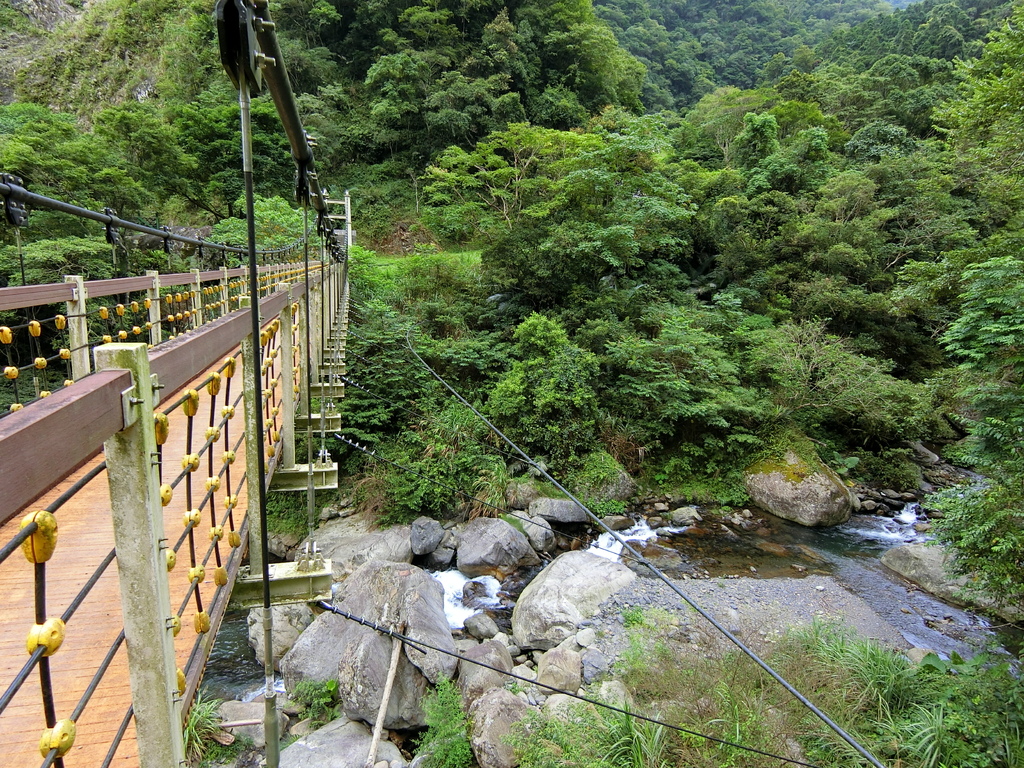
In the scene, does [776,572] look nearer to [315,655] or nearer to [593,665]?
[593,665]

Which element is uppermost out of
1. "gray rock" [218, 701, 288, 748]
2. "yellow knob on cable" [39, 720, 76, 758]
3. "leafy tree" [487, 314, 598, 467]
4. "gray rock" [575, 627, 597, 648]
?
"yellow knob on cable" [39, 720, 76, 758]

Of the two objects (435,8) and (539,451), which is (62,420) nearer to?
(539,451)

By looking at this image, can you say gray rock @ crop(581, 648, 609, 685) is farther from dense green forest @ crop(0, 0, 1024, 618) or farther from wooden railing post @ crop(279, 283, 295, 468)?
wooden railing post @ crop(279, 283, 295, 468)

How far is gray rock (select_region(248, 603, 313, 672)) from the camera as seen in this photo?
5801mm


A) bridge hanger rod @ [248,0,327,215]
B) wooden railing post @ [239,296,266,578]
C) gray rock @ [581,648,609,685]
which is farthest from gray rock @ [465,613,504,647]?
bridge hanger rod @ [248,0,327,215]

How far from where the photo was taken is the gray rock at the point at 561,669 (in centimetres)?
500

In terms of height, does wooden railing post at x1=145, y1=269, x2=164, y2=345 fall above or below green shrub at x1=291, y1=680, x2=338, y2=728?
above

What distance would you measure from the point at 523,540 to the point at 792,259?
401 inches

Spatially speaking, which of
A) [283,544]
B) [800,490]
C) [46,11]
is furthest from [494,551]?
[46,11]

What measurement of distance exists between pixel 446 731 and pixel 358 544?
3.49 meters

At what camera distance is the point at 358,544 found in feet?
24.1

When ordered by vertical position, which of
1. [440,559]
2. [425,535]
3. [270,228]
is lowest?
[440,559]

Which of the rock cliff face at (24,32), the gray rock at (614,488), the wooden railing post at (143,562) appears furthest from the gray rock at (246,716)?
the rock cliff face at (24,32)

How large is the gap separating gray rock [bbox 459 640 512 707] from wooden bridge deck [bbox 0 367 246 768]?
12.2 feet
